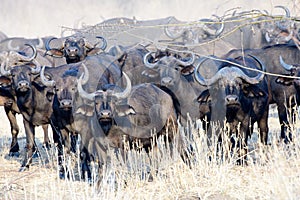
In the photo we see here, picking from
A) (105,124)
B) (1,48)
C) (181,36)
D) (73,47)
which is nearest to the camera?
(105,124)

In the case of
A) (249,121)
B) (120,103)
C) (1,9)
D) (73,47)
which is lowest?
(249,121)

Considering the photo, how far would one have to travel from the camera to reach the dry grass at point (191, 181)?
5693mm

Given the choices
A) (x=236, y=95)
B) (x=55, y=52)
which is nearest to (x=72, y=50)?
(x=55, y=52)

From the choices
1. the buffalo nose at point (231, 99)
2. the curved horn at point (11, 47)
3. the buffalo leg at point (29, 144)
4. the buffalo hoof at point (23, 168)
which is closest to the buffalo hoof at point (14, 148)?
the buffalo leg at point (29, 144)

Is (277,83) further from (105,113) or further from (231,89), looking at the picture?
(105,113)

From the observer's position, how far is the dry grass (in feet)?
18.7

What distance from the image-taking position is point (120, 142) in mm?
7484

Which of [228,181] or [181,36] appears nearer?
[228,181]

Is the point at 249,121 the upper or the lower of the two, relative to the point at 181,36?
lower

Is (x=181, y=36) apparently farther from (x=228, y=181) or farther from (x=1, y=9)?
(x=1, y=9)

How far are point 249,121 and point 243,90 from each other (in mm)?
466

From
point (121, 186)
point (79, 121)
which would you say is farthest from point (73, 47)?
point (121, 186)

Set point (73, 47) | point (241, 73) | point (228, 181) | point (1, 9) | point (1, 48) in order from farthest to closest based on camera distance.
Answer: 1. point (1, 9)
2. point (1, 48)
3. point (73, 47)
4. point (241, 73)
5. point (228, 181)

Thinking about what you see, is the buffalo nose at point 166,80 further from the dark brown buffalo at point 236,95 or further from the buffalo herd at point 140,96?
the dark brown buffalo at point 236,95
